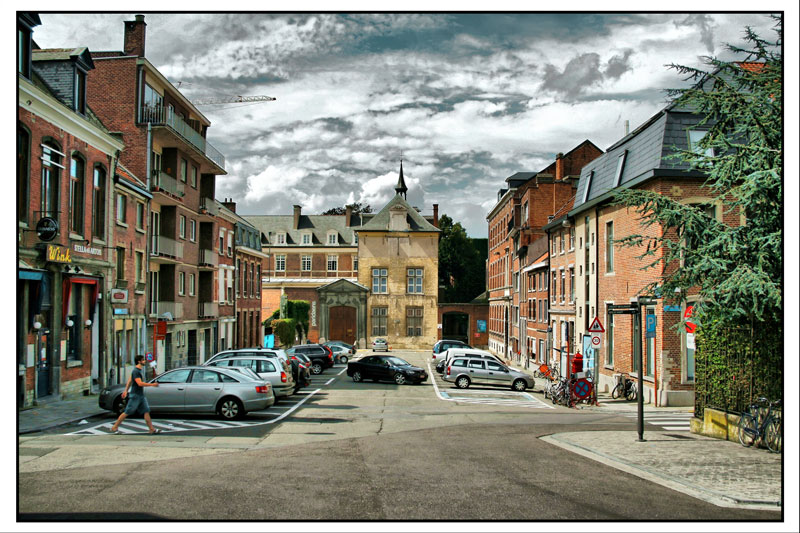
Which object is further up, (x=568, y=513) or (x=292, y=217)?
(x=292, y=217)

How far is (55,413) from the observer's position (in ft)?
64.3

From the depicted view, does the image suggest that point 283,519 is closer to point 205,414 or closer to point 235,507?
point 235,507

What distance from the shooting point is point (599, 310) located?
105 ft

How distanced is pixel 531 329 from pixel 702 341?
1234 inches

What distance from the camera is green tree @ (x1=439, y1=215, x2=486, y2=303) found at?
95.1 metres

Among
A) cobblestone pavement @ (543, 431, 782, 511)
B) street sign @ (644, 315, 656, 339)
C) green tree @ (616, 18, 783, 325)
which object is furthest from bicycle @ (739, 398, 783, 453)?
street sign @ (644, 315, 656, 339)

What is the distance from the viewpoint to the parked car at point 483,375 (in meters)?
32.6

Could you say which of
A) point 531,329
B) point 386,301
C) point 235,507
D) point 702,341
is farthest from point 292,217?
point 235,507

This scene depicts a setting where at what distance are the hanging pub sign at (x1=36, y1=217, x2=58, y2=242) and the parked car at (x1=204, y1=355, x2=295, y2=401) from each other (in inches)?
267

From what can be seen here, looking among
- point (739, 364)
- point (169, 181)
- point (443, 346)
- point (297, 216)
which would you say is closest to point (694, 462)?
point (739, 364)

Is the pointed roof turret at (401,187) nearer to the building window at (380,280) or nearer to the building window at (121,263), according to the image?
the building window at (380,280)

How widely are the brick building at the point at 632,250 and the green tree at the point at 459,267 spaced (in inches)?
2301

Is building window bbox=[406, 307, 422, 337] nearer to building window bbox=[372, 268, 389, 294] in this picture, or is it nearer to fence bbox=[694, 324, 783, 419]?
building window bbox=[372, 268, 389, 294]

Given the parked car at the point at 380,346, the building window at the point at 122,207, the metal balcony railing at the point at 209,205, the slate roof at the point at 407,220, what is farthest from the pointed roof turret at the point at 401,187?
the building window at the point at 122,207
